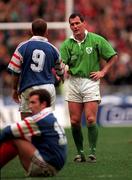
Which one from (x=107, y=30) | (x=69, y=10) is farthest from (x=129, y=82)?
Answer: (x=69, y=10)

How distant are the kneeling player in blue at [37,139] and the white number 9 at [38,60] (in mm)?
1804

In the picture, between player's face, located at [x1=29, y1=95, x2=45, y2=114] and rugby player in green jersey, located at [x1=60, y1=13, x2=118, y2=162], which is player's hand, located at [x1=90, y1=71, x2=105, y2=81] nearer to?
rugby player in green jersey, located at [x1=60, y1=13, x2=118, y2=162]

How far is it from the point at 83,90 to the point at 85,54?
57 centimetres

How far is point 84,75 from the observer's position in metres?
13.1

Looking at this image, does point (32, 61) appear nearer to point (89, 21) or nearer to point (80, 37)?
point (80, 37)

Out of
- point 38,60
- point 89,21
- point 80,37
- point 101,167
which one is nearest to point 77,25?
point 80,37

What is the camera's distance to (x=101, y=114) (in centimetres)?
2370

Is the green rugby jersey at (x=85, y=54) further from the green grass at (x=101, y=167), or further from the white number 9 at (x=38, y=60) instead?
the green grass at (x=101, y=167)

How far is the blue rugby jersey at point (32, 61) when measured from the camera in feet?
38.9

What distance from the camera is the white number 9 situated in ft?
38.9

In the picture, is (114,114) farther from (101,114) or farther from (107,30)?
(107,30)

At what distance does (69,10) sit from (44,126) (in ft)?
43.8

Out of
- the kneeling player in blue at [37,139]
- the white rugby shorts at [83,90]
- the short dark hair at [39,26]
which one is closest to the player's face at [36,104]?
the kneeling player in blue at [37,139]

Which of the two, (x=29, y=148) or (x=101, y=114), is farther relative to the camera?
(x=101, y=114)
